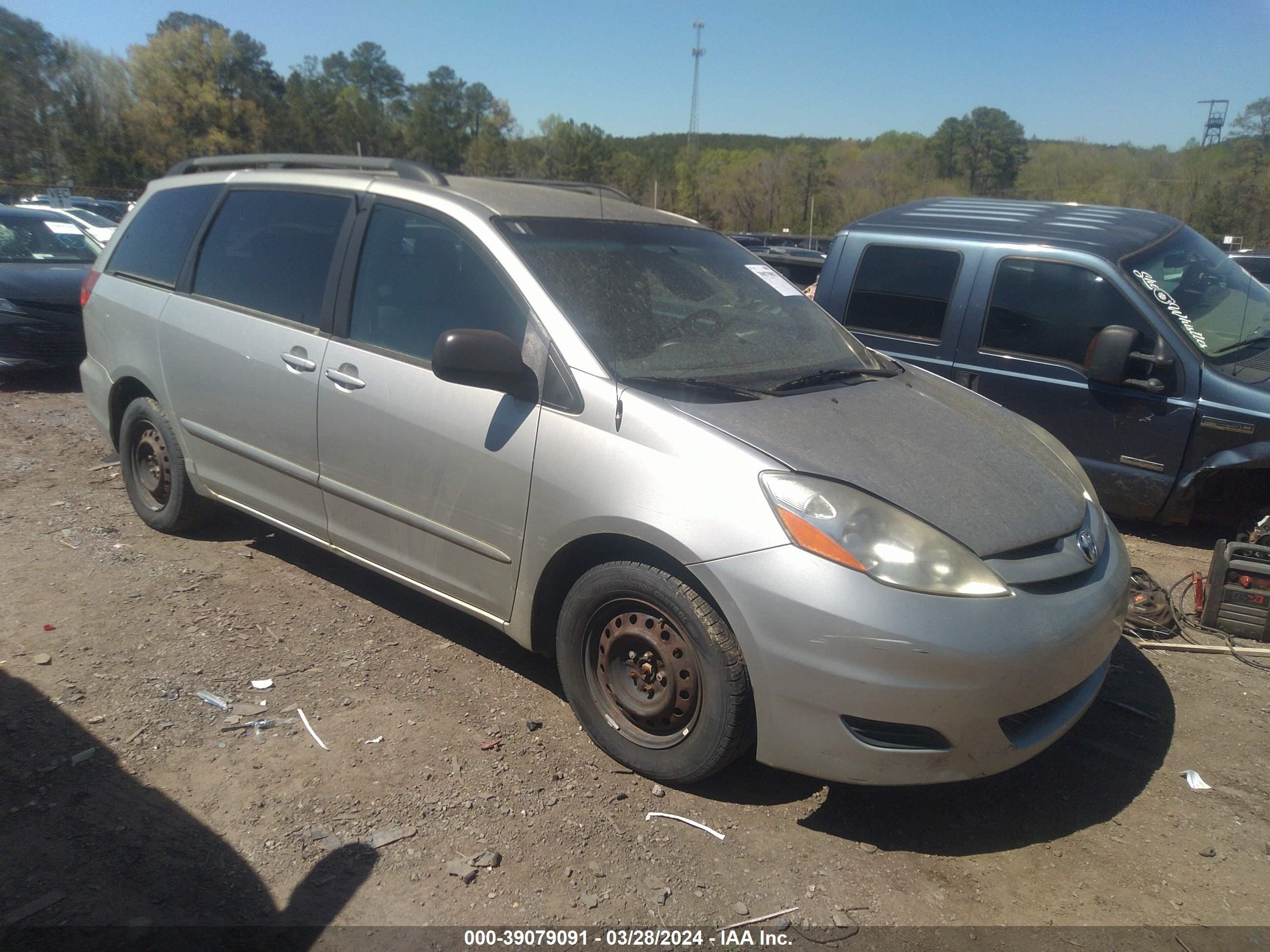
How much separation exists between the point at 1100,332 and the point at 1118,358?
231 millimetres

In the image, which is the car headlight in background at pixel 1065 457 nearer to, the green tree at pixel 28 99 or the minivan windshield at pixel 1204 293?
the minivan windshield at pixel 1204 293

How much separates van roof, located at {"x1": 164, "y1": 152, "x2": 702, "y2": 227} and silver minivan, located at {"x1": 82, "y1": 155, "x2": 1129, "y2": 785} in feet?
0.07

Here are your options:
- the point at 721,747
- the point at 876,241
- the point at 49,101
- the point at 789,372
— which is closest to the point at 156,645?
the point at 721,747

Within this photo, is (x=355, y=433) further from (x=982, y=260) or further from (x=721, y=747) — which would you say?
(x=982, y=260)

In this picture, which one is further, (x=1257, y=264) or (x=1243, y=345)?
(x=1257, y=264)

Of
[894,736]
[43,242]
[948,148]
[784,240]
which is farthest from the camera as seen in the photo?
[948,148]

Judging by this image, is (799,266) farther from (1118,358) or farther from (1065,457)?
(1065,457)

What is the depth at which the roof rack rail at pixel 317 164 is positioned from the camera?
3764mm

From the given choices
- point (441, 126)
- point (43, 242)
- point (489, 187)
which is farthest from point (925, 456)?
point (441, 126)

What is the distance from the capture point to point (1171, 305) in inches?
196

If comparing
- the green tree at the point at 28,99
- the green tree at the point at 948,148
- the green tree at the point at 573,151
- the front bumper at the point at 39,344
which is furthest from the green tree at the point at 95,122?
the front bumper at the point at 39,344

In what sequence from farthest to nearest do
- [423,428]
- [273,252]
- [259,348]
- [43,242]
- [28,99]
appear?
[28,99] → [43,242] → [273,252] → [259,348] → [423,428]

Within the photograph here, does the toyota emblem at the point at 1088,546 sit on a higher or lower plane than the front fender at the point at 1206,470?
higher

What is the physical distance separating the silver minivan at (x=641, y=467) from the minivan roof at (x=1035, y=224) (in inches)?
78.3
